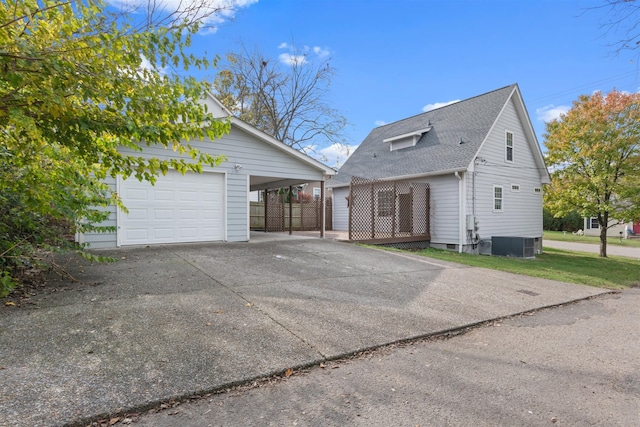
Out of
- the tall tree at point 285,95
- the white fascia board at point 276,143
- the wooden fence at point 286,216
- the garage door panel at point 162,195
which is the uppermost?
the tall tree at point 285,95

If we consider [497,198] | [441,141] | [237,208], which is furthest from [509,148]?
[237,208]

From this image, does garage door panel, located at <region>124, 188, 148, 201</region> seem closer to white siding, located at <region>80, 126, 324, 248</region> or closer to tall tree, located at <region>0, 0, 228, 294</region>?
white siding, located at <region>80, 126, 324, 248</region>

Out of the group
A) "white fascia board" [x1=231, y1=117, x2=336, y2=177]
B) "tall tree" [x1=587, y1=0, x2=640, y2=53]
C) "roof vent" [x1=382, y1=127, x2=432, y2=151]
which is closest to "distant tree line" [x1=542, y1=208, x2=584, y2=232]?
"roof vent" [x1=382, y1=127, x2=432, y2=151]

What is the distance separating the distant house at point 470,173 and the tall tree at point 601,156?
162cm

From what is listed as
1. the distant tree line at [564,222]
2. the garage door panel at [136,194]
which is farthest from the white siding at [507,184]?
the distant tree line at [564,222]

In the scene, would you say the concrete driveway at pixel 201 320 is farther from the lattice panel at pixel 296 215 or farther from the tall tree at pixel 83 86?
the lattice panel at pixel 296 215

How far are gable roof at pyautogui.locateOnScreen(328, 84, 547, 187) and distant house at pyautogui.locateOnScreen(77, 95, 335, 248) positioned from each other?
17.8 ft

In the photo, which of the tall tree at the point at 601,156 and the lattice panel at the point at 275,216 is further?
the lattice panel at the point at 275,216

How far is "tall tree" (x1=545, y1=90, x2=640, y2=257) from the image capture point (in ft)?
41.1

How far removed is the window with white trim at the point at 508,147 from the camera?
14.4m

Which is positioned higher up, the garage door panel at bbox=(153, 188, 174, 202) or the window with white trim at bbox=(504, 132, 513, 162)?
the window with white trim at bbox=(504, 132, 513, 162)

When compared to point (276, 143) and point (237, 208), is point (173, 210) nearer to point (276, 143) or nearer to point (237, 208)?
point (237, 208)

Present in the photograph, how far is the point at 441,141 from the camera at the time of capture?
14789 mm

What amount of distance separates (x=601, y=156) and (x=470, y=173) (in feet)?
16.5
